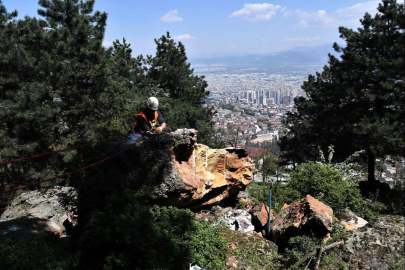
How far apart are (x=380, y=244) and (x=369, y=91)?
9.14 m

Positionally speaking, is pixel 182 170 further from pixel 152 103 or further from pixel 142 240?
pixel 142 240

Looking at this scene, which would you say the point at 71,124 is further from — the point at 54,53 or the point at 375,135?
the point at 375,135

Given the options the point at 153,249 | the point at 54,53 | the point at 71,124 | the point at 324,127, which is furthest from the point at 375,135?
the point at 54,53

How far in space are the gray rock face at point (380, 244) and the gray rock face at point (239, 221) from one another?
229 cm

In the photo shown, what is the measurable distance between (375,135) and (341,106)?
2.61m

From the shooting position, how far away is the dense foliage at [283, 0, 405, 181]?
10672 mm

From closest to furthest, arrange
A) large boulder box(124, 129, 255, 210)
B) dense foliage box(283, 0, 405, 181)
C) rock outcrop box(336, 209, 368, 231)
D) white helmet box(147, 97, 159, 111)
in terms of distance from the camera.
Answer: large boulder box(124, 129, 255, 210) → white helmet box(147, 97, 159, 111) → rock outcrop box(336, 209, 368, 231) → dense foliage box(283, 0, 405, 181)

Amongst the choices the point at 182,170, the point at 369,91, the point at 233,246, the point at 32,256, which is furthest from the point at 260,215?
the point at 369,91

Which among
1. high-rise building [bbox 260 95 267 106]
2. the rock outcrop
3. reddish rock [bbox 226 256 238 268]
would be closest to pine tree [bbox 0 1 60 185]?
reddish rock [bbox 226 256 238 268]

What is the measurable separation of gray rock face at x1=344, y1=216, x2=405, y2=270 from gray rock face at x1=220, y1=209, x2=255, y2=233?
7.50ft

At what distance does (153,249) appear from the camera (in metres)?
3.57

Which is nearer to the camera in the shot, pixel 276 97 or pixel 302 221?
pixel 302 221

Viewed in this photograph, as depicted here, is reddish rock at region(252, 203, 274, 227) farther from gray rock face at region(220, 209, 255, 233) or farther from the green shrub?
the green shrub

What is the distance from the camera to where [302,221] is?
5.03 m
